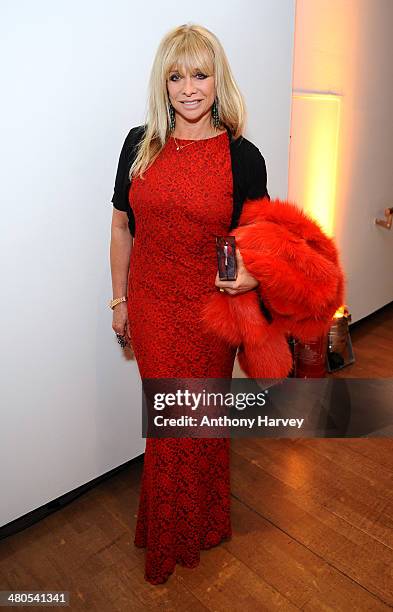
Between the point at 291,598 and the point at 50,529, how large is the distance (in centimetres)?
94

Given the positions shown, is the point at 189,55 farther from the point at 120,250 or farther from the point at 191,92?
the point at 120,250

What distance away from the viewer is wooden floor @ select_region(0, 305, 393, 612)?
1760 mm

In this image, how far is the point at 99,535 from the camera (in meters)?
2.02

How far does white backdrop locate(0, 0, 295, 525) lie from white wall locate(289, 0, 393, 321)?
1.76 ft

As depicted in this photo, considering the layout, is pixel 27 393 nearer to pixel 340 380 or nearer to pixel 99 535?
pixel 99 535

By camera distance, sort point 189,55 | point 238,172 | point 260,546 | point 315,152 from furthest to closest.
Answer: point 315,152 → point 260,546 → point 238,172 → point 189,55

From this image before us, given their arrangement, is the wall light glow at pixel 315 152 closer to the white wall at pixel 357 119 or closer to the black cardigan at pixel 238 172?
the white wall at pixel 357 119

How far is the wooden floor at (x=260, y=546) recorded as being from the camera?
1.76m

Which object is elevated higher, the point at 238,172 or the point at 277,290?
the point at 238,172

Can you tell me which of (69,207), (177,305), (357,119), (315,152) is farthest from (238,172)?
(357,119)

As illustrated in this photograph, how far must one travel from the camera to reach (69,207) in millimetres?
1858

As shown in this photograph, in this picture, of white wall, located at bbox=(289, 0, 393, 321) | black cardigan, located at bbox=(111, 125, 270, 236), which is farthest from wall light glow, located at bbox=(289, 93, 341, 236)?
black cardigan, located at bbox=(111, 125, 270, 236)

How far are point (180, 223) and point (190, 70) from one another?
0.42 m

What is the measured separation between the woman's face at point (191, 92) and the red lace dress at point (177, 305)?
0.09 meters
